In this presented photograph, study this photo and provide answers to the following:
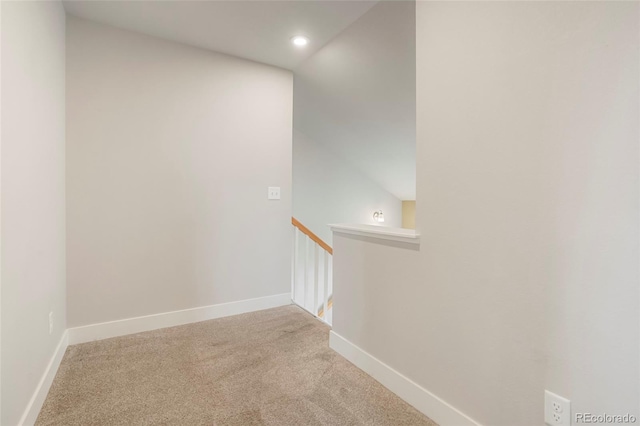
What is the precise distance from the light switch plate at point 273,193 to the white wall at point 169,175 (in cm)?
4

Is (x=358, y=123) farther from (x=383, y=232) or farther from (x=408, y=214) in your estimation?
(x=408, y=214)

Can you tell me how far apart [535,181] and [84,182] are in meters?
2.63

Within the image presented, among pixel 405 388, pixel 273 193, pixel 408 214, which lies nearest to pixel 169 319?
pixel 273 193

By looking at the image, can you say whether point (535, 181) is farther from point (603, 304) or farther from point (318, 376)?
point (318, 376)

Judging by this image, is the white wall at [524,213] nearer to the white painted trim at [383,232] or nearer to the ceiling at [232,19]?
the white painted trim at [383,232]

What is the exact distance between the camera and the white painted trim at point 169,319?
216cm

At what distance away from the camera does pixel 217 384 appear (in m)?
1.66

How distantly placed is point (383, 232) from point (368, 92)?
1.83m

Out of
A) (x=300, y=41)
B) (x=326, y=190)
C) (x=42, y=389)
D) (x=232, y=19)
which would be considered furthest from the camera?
(x=326, y=190)

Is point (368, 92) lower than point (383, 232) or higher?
higher

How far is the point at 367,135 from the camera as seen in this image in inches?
150

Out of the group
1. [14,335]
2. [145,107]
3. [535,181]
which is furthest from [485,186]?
[145,107]

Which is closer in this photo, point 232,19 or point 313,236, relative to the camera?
point 232,19

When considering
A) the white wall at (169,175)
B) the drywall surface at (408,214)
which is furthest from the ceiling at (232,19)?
the drywall surface at (408,214)
